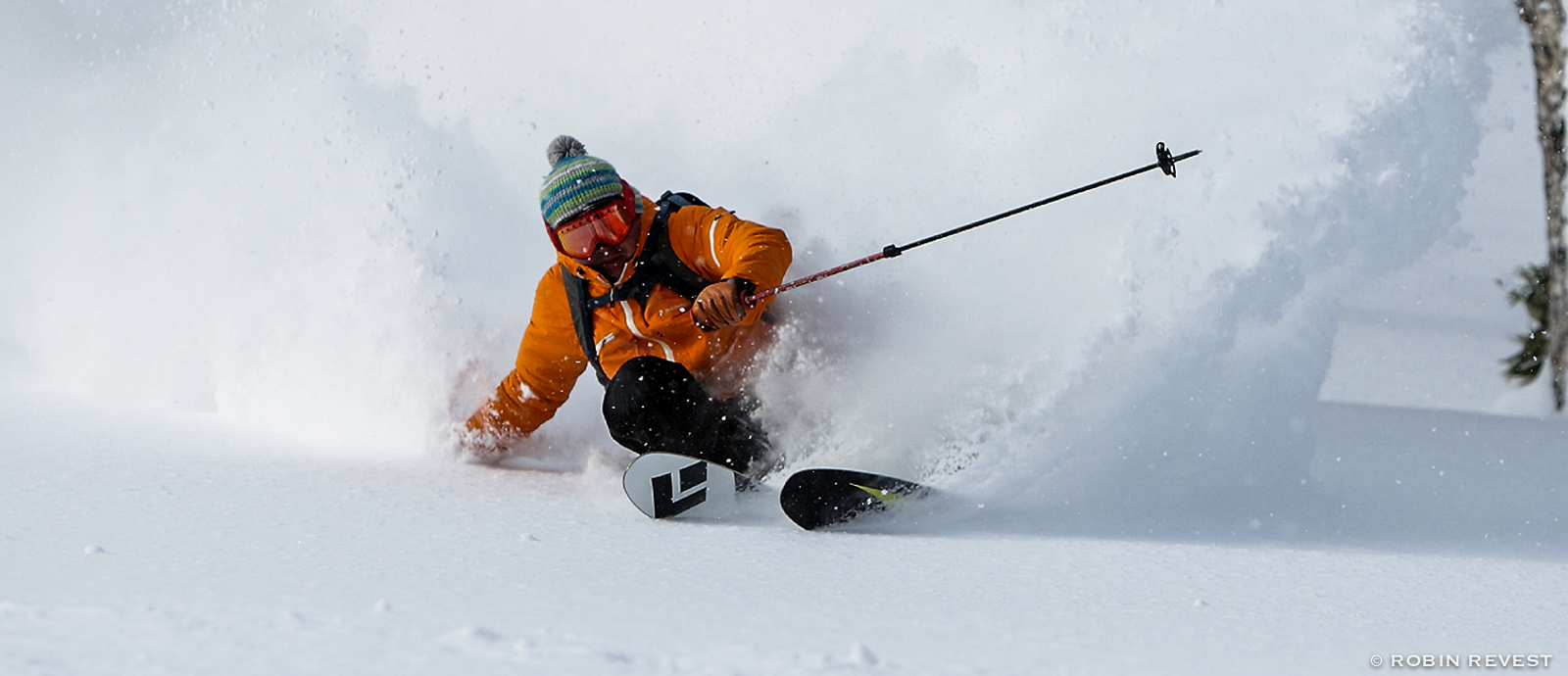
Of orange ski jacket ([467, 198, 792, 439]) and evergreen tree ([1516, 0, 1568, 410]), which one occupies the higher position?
evergreen tree ([1516, 0, 1568, 410])

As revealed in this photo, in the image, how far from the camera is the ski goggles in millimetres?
2717

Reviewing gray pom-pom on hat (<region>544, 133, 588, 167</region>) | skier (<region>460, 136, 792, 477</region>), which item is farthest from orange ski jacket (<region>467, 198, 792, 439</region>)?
gray pom-pom on hat (<region>544, 133, 588, 167</region>)

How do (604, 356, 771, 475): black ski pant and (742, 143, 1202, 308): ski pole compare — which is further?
(604, 356, 771, 475): black ski pant

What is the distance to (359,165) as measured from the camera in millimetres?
4562

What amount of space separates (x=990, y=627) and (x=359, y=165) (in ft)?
12.7

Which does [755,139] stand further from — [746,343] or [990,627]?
[990,627]

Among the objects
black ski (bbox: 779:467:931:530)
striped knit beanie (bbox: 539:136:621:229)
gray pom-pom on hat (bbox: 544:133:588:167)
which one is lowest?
black ski (bbox: 779:467:931:530)

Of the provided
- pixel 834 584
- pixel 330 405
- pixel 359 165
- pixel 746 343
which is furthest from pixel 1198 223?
pixel 359 165

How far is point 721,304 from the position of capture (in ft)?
8.24

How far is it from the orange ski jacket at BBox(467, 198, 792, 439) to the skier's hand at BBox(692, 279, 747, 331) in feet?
0.24

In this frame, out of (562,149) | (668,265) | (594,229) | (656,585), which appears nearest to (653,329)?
(668,265)

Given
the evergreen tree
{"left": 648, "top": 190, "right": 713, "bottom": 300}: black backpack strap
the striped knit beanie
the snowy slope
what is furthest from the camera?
the evergreen tree

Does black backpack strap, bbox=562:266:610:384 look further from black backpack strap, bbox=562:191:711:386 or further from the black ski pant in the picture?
the black ski pant

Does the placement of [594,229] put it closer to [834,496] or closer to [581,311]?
[581,311]
